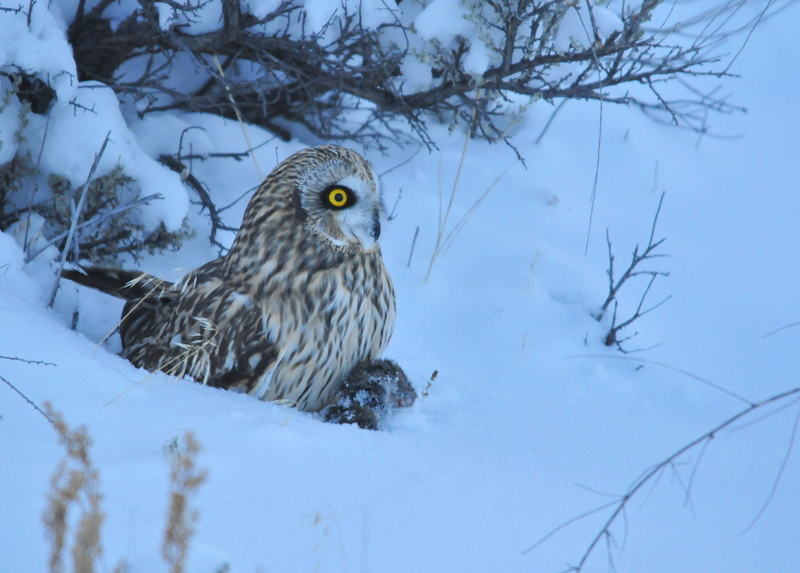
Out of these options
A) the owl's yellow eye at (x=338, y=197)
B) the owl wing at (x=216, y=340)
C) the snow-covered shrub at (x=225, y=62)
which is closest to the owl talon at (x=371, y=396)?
the owl wing at (x=216, y=340)

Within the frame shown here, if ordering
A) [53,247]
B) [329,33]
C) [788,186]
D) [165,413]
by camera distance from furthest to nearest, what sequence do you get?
[788,186] < [329,33] < [53,247] < [165,413]

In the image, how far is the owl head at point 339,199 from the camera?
2.67m

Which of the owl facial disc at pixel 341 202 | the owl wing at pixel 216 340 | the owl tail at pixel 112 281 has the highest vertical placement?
the owl facial disc at pixel 341 202

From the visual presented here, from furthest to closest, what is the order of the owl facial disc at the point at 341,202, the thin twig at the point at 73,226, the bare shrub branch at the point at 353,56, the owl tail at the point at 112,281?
the bare shrub branch at the point at 353,56 < the owl tail at the point at 112,281 < the thin twig at the point at 73,226 < the owl facial disc at the point at 341,202

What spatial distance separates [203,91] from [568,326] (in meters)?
2.48

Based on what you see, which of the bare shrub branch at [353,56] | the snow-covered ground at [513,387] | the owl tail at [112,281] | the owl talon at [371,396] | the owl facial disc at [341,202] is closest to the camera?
the snow-covered ground at [513,387]

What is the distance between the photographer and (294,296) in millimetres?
2709

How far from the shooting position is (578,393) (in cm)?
328

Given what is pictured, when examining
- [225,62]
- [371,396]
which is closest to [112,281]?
[371,396]

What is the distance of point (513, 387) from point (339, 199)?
1260 mm

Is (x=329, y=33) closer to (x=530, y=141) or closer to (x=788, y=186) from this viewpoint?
(x=530, y=141)

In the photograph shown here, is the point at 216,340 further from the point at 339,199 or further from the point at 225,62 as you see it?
the point at 225,62

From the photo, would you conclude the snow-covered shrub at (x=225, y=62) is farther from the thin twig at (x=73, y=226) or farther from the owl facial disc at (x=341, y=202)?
the owl facial disc at (x=341, y=202)

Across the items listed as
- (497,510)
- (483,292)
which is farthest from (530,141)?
(497,510)
